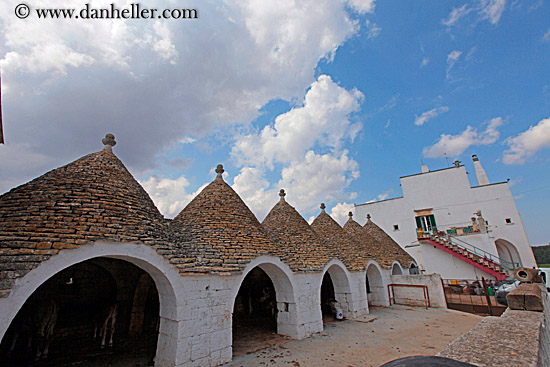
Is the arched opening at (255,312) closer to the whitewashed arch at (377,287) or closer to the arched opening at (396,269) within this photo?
the whitewashed arch at (377,287)

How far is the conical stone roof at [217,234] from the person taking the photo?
260 inches

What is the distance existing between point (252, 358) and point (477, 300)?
514 inches

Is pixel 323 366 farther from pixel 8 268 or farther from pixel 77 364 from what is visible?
pixel 8 268

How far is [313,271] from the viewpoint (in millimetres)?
9266

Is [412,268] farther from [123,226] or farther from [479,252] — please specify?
[123,226]

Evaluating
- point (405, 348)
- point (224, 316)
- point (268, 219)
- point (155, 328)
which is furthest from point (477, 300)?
point (155, 328)

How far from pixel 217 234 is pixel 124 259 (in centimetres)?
266

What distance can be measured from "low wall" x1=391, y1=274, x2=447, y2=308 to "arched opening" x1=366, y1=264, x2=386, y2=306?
0.99 m

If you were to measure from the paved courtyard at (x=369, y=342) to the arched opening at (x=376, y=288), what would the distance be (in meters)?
A: 2.24

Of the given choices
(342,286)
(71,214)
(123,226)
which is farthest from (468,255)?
(71,214)

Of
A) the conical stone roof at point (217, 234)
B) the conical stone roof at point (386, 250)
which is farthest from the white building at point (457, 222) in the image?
the conical stone roof at point (217, 234)

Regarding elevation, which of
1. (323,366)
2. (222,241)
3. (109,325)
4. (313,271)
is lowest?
(323,366)

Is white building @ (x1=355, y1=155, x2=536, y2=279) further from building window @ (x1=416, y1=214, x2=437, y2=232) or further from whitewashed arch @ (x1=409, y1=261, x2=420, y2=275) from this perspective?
whitewashed arch @ (x1=409, y1=261, x2=420, y2=275)

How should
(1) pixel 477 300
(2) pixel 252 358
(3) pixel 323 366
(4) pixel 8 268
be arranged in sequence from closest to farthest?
(4) pixel 8 268
(3) pixel 323 366
(2) pixel 252 358
(1) pixel 477 300
